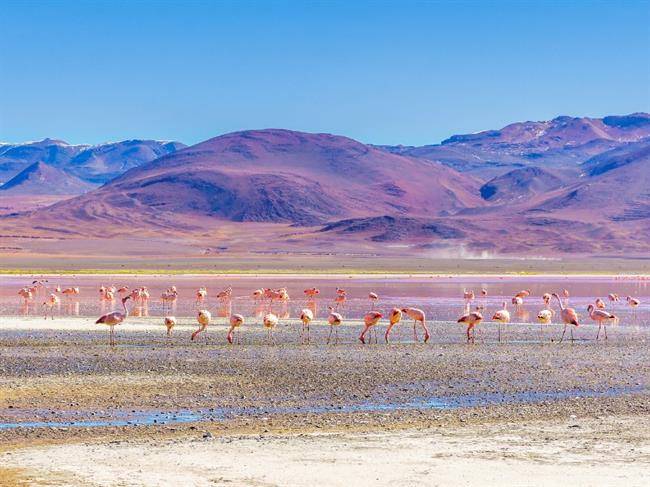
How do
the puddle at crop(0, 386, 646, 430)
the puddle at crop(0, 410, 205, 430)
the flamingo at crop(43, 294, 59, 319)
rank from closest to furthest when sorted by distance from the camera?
the puddle at crop(0, 410, 205, 430), the puddle at crop(0, 386, 646, 430), the flamingo at crop(43, 294, 59, 319)

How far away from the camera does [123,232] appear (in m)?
156

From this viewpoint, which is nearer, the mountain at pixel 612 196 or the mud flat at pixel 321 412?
the mud flat at pixel 321 412

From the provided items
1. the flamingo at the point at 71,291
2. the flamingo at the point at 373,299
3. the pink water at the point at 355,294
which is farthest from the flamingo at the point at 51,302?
the flamingo at the point at 373,299

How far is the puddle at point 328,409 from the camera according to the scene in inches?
551

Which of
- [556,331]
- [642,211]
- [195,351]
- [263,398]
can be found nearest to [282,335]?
[195,351]

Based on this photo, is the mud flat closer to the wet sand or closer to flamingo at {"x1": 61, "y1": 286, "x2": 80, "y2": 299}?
the wet sand

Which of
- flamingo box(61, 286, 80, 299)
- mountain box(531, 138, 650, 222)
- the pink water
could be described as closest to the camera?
the pink water

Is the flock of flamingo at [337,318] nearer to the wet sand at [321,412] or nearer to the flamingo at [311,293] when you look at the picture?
the wet sand at [321,412]

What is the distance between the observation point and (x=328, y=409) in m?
15.1

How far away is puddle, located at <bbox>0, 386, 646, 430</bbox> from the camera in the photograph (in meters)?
14.0

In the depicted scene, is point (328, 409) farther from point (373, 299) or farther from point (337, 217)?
point (337, 217)

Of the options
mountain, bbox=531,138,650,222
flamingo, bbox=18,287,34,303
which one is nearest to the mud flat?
flamingo, bbox=18,287,34,303

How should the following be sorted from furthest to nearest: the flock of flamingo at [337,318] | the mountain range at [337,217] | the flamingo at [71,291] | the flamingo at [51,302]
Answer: the mountain range at [337,217] < the flamingo at [71,291] < the flamingo at [51,302] < the flock of flamingo at [337,318]

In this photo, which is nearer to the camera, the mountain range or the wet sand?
the wet sand
